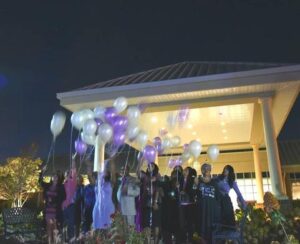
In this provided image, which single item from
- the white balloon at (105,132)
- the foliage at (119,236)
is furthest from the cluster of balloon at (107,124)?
the foliage at (119,236)

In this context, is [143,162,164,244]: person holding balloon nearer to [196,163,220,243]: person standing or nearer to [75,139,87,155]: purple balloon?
[196,163,220,243]: person standing

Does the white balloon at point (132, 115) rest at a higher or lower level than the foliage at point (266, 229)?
higher

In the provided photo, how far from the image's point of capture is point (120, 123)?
26.9ft

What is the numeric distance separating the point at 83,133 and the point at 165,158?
14.4m

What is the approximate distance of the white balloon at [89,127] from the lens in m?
7.66

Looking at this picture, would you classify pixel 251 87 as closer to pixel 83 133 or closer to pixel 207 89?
pixel 207 89

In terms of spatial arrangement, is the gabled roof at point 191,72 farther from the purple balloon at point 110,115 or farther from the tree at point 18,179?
the tree at point 18,179

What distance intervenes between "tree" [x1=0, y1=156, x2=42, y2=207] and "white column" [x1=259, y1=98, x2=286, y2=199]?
11.7m

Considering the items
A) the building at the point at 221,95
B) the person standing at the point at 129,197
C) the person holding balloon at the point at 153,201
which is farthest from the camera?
the building at the point at 221,95

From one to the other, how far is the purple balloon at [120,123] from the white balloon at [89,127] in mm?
568

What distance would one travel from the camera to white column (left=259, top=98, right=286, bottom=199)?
930 cm

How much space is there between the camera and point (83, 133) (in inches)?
310

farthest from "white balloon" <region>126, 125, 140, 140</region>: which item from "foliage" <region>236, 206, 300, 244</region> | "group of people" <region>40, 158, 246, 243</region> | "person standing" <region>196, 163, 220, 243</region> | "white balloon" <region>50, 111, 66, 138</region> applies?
"foliage" <region>236, 206, 300, 244</region>

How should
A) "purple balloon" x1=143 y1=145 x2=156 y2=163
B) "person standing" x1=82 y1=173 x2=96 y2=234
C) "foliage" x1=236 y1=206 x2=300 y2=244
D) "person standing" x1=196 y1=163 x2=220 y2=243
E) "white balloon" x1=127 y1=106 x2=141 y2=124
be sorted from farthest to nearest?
1. "purple balloon" x1=143 y1=145 x2=156 y2=163
2. "white balloon" x1=127 y1=106 x2=141 y2=124
3. "person standing" x1=82 y1=173 x2=96 y2=234
4. "foliage" x1=236 y1=206 x2=300 y2=244
5. "person standing" x1=196 y1=163 x2=220 y2=243
